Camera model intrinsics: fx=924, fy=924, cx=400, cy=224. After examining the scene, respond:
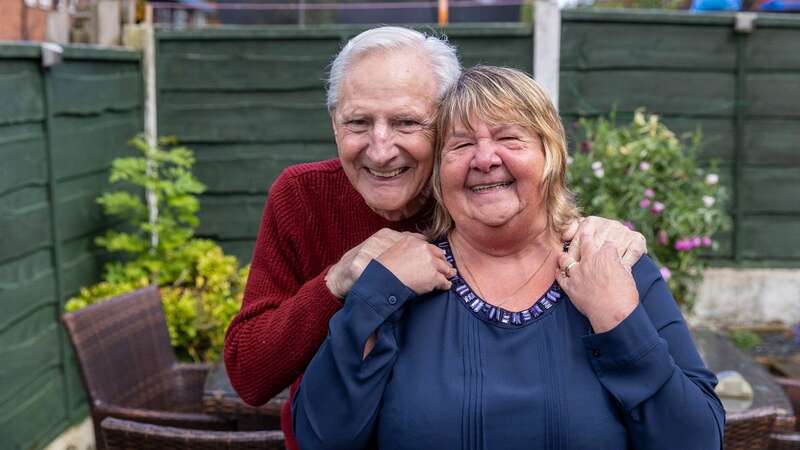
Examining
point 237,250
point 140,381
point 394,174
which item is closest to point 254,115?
point 237,250

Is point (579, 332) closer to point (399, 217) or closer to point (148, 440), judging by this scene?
point (399, 217)

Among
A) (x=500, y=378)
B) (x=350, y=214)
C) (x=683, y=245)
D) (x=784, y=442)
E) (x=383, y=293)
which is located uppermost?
(x=350, y=214)

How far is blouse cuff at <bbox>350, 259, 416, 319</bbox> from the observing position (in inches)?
62.6

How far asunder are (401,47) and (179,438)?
109 centimetres

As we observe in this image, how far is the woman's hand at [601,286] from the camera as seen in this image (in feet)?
5.00

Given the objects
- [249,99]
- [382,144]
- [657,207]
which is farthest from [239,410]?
[249,99]

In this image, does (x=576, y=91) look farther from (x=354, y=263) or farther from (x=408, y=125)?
(x=354, y=263)

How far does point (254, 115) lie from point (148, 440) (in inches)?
127

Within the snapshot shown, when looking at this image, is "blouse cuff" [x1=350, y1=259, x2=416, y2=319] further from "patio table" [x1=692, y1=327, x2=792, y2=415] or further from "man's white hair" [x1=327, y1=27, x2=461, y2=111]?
"patio table" [x1=692, y1=327, x2=792, y2=415]

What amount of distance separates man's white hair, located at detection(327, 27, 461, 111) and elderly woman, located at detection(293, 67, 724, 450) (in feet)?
0.26

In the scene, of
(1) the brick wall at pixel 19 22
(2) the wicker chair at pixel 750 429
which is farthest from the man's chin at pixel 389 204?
(1) the brick wall at pixel 19 22

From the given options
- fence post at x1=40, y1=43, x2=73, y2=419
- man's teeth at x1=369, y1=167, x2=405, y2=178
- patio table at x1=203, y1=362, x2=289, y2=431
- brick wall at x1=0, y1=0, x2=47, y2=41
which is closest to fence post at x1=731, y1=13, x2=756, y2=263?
patio table at x1=203, y1=362, x2=289, y2=431

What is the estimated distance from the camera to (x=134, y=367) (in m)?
3.14

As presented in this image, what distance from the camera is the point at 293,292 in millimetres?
1897
